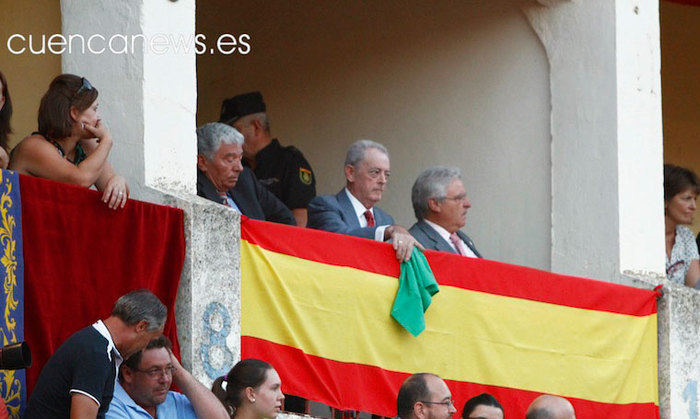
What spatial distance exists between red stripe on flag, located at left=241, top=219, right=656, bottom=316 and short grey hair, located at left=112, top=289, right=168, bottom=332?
135cm

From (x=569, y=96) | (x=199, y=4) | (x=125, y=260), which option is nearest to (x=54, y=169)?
(x=125, y=260)

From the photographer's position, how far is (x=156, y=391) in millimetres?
6711

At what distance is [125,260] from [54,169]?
1.81 feet

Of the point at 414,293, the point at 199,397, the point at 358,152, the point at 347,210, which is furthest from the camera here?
the point at 358,152

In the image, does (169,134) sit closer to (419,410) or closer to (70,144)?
(70,144)

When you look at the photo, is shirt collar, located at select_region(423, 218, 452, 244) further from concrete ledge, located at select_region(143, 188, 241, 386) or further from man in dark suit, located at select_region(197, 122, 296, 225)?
concrete ledge, located at select_region(143, 188, 241, 386)

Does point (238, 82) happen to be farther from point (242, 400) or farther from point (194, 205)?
point (242, 400)

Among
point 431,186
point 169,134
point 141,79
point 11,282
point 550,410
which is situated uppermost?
point 141,79

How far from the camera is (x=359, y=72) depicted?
1184 cm

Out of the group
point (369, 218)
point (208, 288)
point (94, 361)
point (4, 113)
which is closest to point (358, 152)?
point (369, 218)

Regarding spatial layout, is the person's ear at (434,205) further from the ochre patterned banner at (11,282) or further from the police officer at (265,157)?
the ochre patterned banner at (11,282)

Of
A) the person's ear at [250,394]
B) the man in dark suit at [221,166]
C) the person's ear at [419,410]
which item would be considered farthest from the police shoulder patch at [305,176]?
the person's ear at [250,394]

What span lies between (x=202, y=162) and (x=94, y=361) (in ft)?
8.70

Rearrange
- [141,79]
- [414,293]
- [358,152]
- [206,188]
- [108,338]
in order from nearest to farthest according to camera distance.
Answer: [108,338], [141,79], [414,293], [206,188], [358,152]
